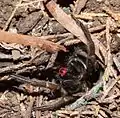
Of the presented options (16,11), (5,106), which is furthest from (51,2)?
(5,106)

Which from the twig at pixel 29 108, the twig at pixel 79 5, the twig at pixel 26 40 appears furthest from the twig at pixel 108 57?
the twig at pixel 29 108

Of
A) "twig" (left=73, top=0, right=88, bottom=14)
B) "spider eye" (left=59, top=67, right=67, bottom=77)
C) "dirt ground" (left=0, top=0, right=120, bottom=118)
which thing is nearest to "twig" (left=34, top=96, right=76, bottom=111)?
"dirt ground" (left=0, top=0, right=120, bottom=118)

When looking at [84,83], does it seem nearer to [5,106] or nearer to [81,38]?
[81,38]

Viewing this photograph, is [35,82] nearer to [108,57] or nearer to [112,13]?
[108,57]

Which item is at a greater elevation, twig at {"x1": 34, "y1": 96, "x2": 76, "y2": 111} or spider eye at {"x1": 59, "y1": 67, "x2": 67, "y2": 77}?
spider eye at {"x1": 59, "y1": 67, "x2": 67, "y2": 77}

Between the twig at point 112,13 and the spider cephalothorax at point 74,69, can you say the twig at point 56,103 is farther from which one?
the twig at point 112,13

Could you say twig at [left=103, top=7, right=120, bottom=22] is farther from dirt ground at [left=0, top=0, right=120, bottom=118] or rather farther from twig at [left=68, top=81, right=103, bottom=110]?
twig at [left=68, top=81, right=103, bottom=110]

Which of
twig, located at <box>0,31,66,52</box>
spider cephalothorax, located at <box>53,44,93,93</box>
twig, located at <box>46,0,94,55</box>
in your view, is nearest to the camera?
twig, located at <box>0,31,66,52</box>

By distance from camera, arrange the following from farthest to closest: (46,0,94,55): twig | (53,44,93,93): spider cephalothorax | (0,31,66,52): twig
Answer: (53,44,93,93): spider cephalothorax
(46,0,94,55): twig
(0,31,66,52): twig

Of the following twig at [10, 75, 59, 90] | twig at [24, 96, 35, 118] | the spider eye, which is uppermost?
the spider eye

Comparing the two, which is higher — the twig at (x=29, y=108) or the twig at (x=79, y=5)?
the twig at (x=79, y=5)
